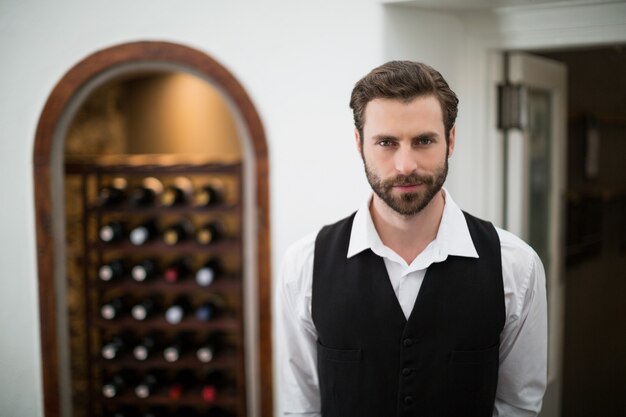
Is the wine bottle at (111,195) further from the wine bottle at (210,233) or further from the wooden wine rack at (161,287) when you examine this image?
the wine bottle at (210,233)

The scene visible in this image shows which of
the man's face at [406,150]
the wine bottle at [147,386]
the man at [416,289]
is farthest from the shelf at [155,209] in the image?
the man's face at [406,150]

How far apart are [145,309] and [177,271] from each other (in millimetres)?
262

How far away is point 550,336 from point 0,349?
8.45 ft

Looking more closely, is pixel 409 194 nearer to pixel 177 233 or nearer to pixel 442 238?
pixel 442 238

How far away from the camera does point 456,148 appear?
2.55 meters

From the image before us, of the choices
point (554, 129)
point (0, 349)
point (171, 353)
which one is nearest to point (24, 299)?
point (0, 349)

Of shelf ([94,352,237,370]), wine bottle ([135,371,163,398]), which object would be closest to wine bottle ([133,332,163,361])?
shelf ([94,352,237,370])

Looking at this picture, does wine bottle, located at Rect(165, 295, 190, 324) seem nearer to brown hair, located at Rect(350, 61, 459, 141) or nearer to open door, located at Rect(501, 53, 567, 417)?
open door, located at Rect(501, 53, 567, 417)

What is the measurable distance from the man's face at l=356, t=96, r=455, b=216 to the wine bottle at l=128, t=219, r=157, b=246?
1918 millimetres

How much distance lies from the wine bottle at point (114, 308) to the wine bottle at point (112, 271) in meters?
0.16

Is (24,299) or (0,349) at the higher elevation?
(24,299)

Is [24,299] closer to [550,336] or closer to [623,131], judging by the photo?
[550,336]

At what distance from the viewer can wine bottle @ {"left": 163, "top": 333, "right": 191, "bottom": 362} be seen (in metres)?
3.09

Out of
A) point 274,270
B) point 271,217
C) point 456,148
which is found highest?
point 456,148
